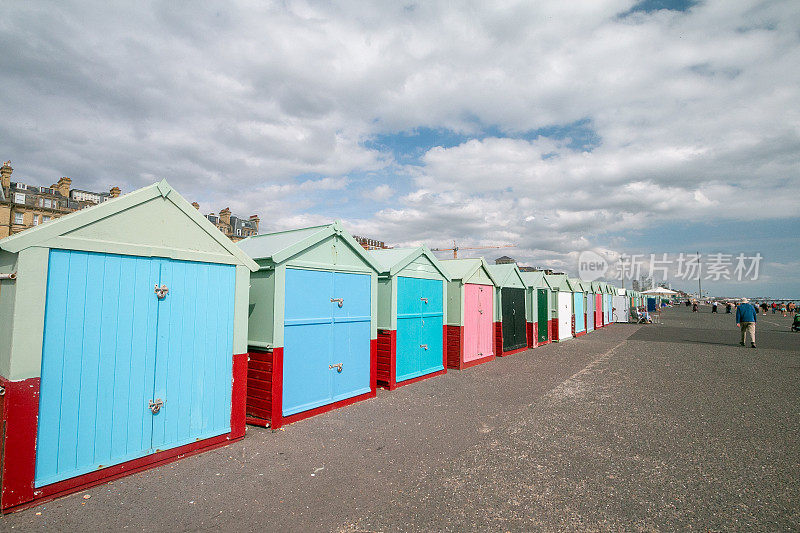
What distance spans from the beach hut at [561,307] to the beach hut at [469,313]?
23.6 ft

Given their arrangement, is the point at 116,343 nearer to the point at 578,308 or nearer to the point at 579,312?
the point at 578,308

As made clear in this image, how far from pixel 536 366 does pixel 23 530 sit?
12057mm

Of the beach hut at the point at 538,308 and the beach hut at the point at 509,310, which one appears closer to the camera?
the beach hut at the point at 509,310

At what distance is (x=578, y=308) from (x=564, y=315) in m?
3.22

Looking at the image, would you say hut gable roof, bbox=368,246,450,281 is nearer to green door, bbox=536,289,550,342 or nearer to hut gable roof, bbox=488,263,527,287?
hut gable roof, bbox=488,263,527,287

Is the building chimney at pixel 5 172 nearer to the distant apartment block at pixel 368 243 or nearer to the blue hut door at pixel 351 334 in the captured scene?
the distant apartment block at pixel 368 243

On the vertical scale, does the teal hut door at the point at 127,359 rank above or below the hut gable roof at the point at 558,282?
below

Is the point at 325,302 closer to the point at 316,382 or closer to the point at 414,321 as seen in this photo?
the point at 316,382

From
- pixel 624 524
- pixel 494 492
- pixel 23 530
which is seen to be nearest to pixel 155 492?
pixel 23 530

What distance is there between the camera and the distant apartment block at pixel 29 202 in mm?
44688

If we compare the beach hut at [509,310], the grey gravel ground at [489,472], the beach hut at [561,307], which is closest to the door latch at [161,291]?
the grey gravel ground at [489,472]

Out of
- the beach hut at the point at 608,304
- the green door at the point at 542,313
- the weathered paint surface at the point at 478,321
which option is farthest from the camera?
the beach hut at the point at 608,304

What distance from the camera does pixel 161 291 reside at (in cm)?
507

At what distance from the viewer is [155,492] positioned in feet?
14.3
